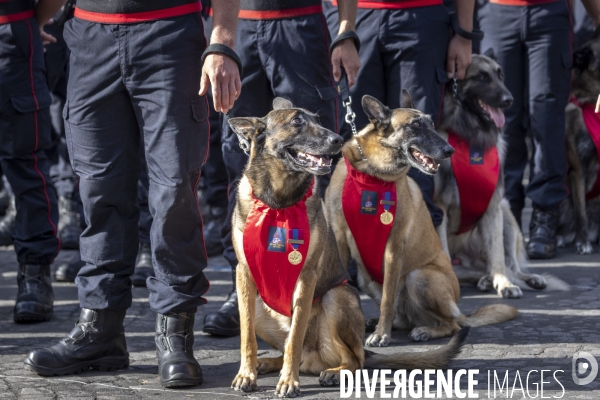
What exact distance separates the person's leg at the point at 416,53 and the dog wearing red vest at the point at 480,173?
459 millimetres

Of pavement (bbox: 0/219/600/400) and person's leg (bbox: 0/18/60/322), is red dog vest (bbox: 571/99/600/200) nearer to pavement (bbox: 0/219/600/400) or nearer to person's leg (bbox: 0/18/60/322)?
pavement (bbox: 0/219/600/400)

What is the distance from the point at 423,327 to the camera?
16.4 ft

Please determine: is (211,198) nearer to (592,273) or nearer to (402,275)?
(402,275)

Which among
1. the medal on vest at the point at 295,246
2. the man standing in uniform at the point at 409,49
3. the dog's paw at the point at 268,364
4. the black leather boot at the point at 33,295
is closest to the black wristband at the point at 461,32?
the man standing in uniform at the point at 409,49

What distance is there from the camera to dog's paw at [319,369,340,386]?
159 inches

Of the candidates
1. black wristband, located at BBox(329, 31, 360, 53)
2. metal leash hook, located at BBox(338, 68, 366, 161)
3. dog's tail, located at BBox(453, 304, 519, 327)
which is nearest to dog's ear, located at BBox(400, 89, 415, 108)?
metal leash hook, located at BBox(338, 68, 366, 161)

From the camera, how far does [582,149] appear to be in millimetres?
7293

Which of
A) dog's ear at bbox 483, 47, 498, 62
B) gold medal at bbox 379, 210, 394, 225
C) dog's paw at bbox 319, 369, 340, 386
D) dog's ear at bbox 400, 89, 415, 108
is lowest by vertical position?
dog's paw at bbox 319, 369, 340, 386

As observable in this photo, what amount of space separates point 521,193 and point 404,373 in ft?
12.2

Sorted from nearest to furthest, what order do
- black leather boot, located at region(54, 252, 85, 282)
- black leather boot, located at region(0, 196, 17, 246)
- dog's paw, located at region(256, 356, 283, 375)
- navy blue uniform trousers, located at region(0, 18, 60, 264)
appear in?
1. dog's paw, located at region(256, 356, 283, 375)
2. navy blue uniform trousers, located at region(0, 18, 60, 264)
3. black leather boot, located at region(54, 252, 85, 282)
4. black leather boot, located at region(0, 196, 17, 246)

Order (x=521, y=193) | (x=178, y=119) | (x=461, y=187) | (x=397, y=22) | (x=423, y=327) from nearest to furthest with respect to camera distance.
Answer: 1. (x=178, y=119)
2. (x=423, y=327)
3. (x=397, y=22)
4. (x=461, y=187)
5. (x=521, y=193)

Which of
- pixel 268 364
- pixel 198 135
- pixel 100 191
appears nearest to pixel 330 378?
pixel 268 364

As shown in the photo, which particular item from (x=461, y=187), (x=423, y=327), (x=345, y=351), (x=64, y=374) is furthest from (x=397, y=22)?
(x=64, y=374)

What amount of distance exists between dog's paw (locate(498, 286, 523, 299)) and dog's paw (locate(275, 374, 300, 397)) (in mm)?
2467
